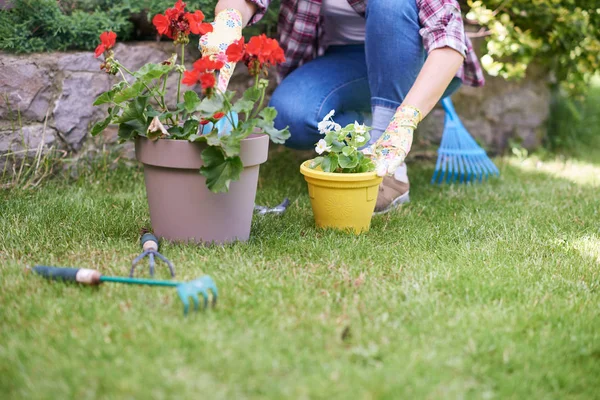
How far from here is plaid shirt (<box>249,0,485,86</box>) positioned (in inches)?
75.4

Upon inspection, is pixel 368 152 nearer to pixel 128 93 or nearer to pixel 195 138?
pixel 195 138

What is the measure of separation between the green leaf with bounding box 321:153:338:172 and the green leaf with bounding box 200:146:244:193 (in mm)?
349

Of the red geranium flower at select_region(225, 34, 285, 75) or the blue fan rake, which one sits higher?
the red geranium flower at select_region(225, 34, 285, 75)

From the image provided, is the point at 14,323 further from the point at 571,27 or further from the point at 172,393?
the point at 571,27

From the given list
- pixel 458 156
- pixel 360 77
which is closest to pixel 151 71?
pixel 360 77

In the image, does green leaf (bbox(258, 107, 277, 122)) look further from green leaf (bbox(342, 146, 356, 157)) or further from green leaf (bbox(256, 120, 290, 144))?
green leaf (bbox(342, 146, 356, 157))

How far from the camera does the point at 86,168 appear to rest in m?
2.40

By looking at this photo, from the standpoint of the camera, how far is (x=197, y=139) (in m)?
1.53

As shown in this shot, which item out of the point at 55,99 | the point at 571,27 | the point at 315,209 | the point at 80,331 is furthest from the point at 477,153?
the point at 80,331

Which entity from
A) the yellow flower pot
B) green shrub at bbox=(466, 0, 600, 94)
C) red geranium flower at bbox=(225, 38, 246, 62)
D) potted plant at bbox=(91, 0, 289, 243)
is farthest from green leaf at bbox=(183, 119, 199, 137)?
green shrub at bbox=(466, 0, 600, 94)

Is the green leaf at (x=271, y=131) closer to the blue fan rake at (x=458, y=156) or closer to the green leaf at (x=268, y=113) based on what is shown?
the green leaf at (x=268, y=113)

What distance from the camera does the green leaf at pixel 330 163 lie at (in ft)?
5.91

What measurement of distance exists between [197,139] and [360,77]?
0.97m

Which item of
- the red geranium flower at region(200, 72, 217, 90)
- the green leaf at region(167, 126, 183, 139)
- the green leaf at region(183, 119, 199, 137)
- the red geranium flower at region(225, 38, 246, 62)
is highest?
the red geranium flower at region(225, 38, 246, 62)
